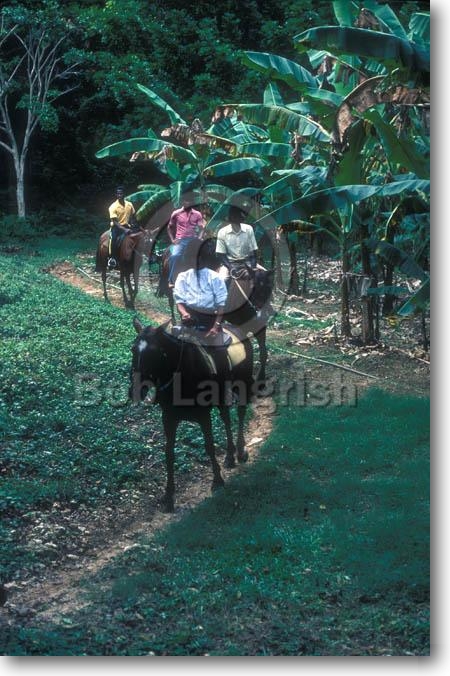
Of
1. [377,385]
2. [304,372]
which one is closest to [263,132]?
[304,372]

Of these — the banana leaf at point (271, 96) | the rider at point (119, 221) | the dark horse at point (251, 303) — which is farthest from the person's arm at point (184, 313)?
the rider at point (119, 221)

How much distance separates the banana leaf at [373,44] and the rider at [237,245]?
2921 mm

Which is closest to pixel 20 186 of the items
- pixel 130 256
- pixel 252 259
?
pixel 130 256

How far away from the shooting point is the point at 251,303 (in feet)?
28.8

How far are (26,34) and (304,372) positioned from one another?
44.4ft

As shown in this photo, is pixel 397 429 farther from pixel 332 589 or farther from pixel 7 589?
pixel 7 589

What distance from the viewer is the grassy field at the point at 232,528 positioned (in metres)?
4.60

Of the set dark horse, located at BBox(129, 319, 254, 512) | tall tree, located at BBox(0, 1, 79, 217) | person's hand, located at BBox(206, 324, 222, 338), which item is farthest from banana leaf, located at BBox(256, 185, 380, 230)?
tall tree, located at BBox(0, 1, 79, 217)

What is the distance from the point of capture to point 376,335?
33.5ft

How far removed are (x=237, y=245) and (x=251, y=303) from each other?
2.49 ft

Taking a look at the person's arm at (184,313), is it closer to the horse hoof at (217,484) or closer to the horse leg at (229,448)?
the horse leg at (229,448)

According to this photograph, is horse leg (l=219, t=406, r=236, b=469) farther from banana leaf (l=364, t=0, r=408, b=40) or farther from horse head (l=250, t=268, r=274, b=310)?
banana leaf (l=364, t=0, r=408, b=40)

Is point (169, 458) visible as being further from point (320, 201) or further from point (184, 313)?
point (320, 201)

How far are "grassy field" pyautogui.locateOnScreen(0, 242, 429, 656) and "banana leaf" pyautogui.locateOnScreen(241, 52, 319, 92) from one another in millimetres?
3530
